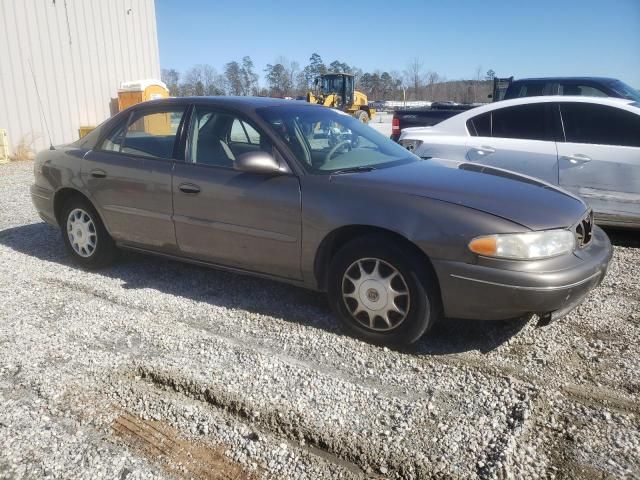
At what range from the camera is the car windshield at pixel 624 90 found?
7230 millimetres

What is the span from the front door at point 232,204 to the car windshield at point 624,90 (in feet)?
19.4

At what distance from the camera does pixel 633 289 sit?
13.9 feet

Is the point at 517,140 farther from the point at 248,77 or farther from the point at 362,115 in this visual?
the point at 248,77

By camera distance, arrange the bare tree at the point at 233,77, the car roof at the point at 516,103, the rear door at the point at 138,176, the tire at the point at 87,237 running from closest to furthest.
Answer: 1. the rear door at the point at 138,176
2. the tire at the point at 87,237
3. the car roof at the point at 516,103
4. the bare tree at the point at 233,77

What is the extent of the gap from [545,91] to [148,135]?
640 cm

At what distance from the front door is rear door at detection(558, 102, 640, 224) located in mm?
3370

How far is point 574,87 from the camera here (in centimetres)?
787

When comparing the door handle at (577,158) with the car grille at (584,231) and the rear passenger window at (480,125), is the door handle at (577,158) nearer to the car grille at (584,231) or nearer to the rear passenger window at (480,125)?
the rear passenger window at (480,125)

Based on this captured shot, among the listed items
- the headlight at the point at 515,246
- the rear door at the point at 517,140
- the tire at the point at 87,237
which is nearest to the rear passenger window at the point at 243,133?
the tire at the point at 87,237

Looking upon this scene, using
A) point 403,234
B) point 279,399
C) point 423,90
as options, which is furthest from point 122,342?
point 423,90

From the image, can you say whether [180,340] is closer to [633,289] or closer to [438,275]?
[438,275]

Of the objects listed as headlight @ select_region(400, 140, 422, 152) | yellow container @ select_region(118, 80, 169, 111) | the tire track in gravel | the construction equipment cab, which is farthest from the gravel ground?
the construction equipment cab

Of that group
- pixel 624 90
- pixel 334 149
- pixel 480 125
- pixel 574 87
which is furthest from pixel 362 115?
pixel 334 149

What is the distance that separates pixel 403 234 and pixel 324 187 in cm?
64
